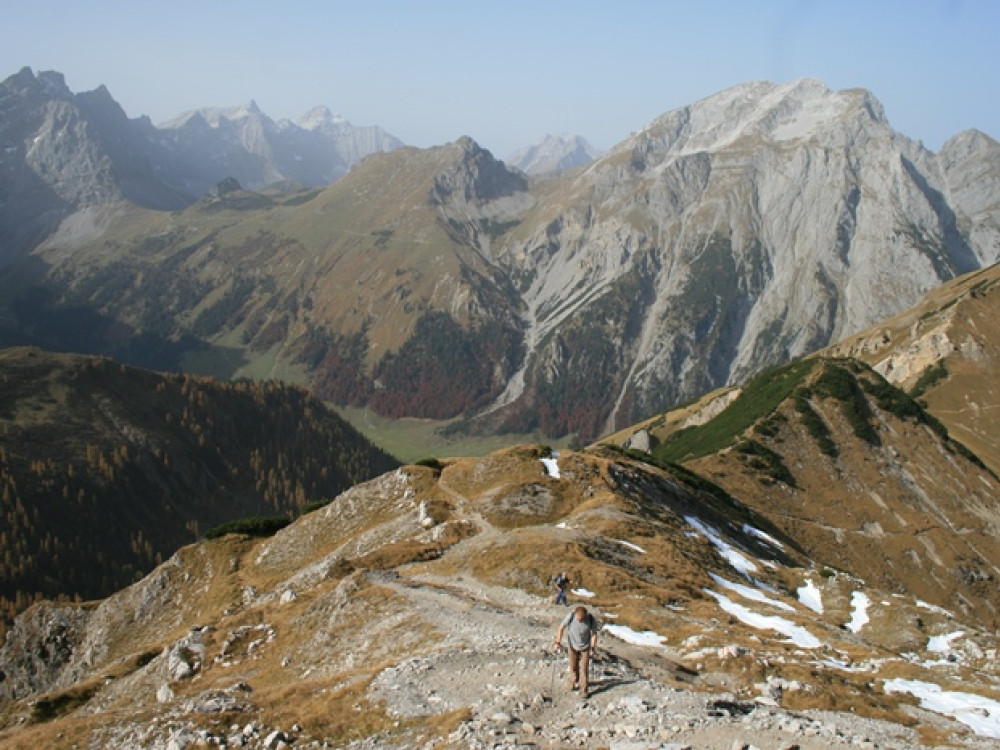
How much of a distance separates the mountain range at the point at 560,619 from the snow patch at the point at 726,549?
1.65 feet

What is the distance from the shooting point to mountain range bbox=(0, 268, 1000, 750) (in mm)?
26531

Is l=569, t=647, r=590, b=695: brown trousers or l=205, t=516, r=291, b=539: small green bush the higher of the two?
l=569, t=647, r=590, b=695: brown trousers

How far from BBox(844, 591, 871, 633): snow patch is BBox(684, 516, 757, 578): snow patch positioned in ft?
25.6

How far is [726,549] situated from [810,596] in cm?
812

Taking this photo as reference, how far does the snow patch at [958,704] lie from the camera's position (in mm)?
27516

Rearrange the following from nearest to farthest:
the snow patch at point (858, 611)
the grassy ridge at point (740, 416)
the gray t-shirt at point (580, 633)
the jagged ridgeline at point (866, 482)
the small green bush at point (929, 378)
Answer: the gray t-shirt at point (580, 633) < the snow patch at point (858, 611) < the jagged ridgeline at point (866, 482) < the grassy ridge at point (740, 416) < the small green bush at point (929, 378)

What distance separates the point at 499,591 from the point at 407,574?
8.50 metres

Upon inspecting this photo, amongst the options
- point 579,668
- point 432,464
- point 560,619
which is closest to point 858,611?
point 560,619

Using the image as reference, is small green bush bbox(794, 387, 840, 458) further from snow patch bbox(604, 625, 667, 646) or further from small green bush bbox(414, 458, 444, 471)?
snow patch bbox(604, 625, 667, 646)

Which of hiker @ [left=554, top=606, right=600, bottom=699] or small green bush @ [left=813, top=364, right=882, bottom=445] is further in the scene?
small green bush @ [left=813, top=364, right=882, bottom=445]

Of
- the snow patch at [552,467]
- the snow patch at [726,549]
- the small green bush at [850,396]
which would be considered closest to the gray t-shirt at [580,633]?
the snow patch at [726,549]

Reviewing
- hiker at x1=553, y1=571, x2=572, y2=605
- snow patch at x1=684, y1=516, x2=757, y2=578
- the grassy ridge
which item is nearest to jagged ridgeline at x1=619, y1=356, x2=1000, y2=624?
the grassy ridge

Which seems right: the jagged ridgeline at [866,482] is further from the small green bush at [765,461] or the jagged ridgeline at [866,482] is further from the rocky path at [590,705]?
the rocky path at [590,705]

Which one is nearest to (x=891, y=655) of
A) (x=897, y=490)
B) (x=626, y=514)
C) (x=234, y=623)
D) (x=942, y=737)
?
(x=942, y=737)
